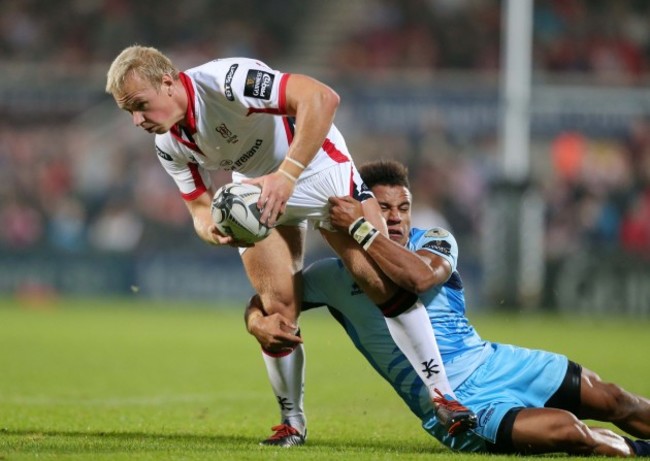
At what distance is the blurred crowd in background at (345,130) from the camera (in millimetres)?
20422

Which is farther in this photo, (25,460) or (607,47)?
(607,47)

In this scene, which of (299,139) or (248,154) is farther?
(248,154)

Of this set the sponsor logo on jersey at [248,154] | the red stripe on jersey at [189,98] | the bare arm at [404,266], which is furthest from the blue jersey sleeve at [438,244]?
the red stripe on jersey at [189,98]

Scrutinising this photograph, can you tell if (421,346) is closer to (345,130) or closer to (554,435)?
(554,435)

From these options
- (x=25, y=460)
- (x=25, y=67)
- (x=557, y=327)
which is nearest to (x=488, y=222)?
(x=557, y=327)

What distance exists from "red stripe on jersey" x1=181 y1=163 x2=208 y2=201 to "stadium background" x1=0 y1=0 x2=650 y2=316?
37.8 feet

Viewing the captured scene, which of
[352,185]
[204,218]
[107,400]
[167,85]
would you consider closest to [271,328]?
[204,218]

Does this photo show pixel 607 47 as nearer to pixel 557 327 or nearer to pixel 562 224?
pixel 562 224

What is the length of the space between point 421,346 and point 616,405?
1112 mm

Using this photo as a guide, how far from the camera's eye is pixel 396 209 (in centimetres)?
678

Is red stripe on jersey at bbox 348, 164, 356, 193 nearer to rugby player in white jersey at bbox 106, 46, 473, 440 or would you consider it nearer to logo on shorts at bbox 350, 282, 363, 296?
rugby player in white jersey at bbox 106, 46, 473, 440

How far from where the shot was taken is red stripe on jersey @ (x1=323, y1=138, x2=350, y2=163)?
6.72 meters

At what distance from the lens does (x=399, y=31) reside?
23594 mm

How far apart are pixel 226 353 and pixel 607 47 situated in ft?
41.6
